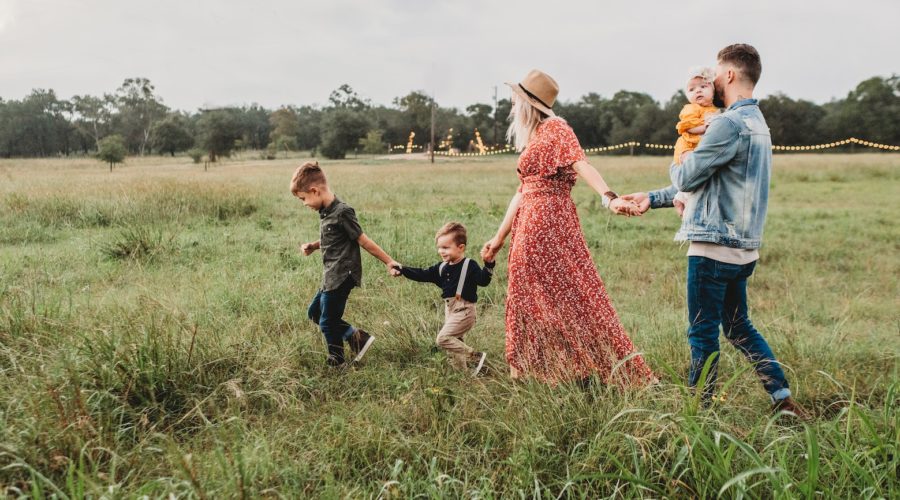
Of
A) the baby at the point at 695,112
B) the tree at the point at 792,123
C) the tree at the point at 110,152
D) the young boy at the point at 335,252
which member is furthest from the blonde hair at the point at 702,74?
the tree at the point at 792,123

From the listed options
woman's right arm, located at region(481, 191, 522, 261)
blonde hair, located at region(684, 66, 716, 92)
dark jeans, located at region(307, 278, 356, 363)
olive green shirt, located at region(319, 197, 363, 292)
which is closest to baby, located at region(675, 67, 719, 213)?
blonde hair, located at region(684, 66, 716, 92)

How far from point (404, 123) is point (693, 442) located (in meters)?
78.3

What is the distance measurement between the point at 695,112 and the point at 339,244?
8.28 ft

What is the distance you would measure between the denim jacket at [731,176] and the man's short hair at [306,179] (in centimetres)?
231

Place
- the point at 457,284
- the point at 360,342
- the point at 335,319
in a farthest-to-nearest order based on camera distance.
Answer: the point at 360,342, the point at 335,319, the point at 457,284

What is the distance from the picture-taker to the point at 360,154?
7331cm

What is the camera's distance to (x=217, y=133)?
6856 cm

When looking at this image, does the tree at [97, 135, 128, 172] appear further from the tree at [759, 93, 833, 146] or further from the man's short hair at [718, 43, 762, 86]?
the tree at [759, 93, 833, 146]

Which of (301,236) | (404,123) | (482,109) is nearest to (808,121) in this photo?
(482,109)

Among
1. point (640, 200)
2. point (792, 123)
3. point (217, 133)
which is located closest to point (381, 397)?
point (640, 200)

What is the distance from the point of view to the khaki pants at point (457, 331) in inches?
155

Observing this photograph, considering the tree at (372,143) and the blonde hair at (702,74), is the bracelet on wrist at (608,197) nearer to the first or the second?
the blonde hair at (702,74)

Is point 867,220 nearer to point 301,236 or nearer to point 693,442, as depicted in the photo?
point 301,236

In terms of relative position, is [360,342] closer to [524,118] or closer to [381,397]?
[381,397]
